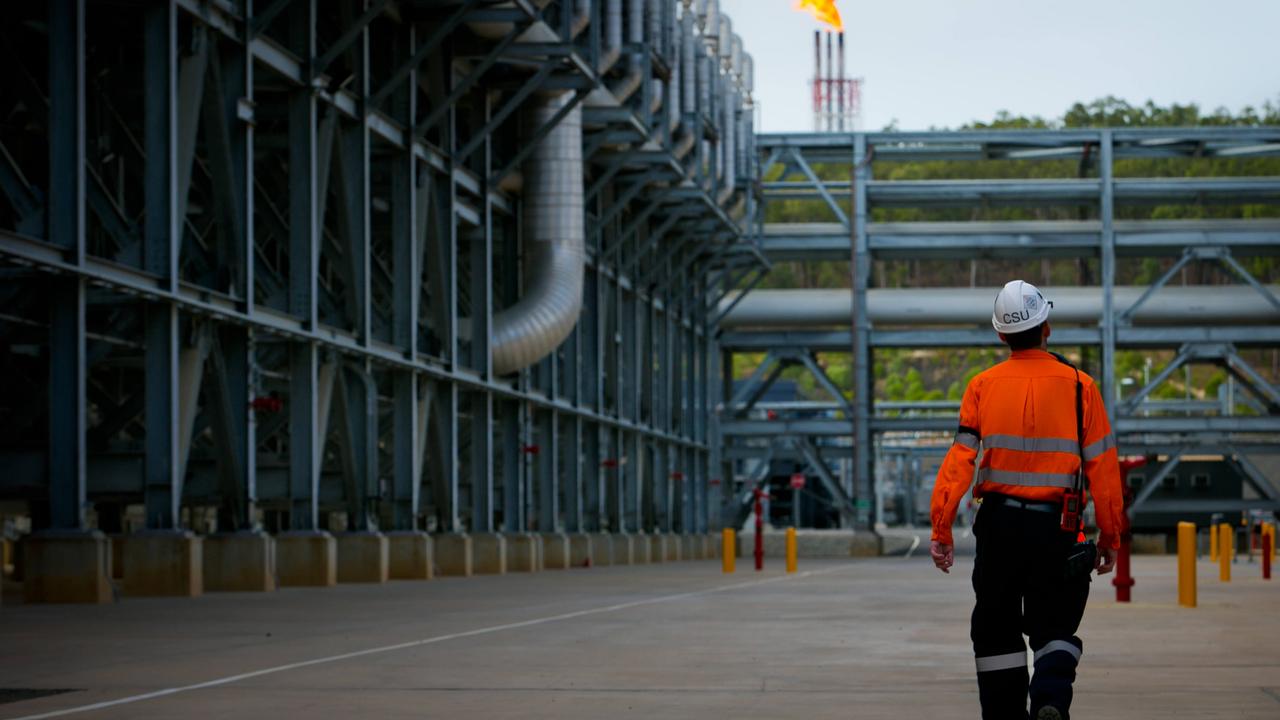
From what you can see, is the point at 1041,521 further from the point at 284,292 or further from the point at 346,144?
the point at 346,144

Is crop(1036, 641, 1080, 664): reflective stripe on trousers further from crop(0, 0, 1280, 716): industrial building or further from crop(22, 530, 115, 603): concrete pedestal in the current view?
crop(22, 530, 115, 603): concrete pedestal

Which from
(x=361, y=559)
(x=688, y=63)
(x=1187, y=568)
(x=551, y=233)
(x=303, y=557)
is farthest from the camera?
(x=688, y=63)

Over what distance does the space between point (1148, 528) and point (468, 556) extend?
4571 centimetres

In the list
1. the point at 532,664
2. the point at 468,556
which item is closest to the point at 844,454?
the point at 468,556

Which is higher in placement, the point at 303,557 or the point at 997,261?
the point at 997,261

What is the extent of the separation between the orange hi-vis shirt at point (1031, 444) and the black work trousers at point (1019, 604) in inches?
5.0

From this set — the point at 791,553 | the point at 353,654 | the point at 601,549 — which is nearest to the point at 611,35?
the point at 791,553

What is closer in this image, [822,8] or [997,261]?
[822,8]

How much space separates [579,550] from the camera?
39062 millimetres

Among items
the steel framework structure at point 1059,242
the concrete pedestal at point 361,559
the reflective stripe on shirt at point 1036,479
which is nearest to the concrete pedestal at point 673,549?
the steel framework structure at point 1059,242

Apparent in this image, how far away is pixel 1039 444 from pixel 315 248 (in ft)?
58.3

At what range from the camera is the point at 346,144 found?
1029 inches

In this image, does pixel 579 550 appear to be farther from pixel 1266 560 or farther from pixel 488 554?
pixel 1266 560

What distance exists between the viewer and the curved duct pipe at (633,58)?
37.4m
